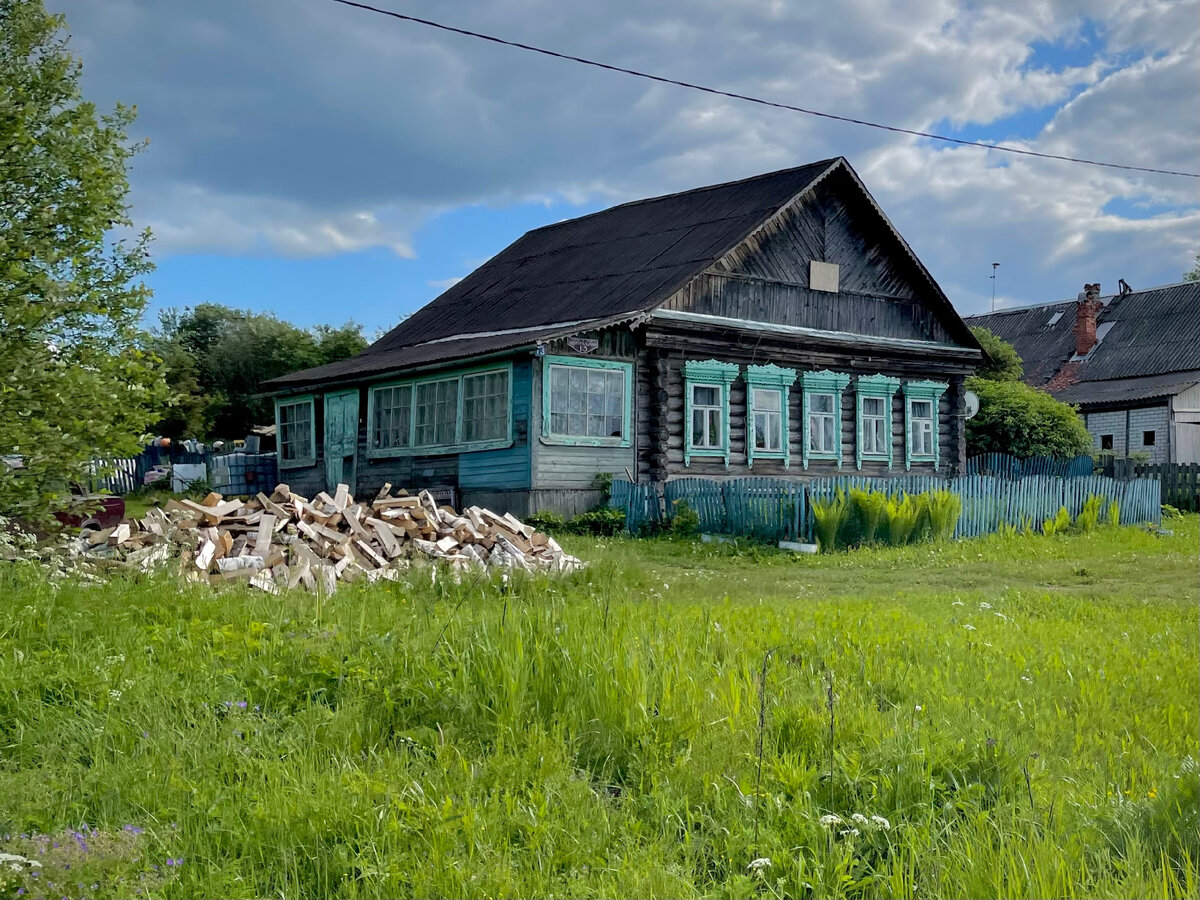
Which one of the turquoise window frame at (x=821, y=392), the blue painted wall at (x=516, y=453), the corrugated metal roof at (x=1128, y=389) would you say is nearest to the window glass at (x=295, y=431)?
the blue painted wall at (x=516, y=453)

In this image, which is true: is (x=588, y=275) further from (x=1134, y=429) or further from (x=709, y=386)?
(x=1134, y=429)

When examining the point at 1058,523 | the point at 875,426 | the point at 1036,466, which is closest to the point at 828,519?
the point at 1058,523

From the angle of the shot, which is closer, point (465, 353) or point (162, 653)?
point (162, 653)

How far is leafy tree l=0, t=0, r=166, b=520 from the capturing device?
8.45 m

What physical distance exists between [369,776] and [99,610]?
3.67 meters

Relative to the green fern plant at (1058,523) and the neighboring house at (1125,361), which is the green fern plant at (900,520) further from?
the neighboring house at (1125,361)

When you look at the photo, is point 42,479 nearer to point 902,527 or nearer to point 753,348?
point 902,527

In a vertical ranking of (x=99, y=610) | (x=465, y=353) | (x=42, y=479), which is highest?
(x=465, y=353)

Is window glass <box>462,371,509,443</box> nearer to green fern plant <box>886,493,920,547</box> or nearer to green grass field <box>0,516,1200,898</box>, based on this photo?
green fern plant <box>886,493,920,547</box>

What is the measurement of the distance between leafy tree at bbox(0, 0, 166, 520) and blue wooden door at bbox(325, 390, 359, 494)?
554 inches

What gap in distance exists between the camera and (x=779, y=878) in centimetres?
396

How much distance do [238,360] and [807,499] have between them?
118ft

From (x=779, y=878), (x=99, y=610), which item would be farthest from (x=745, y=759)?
(x=99, y=610)

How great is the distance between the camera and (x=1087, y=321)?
43.5 meters
